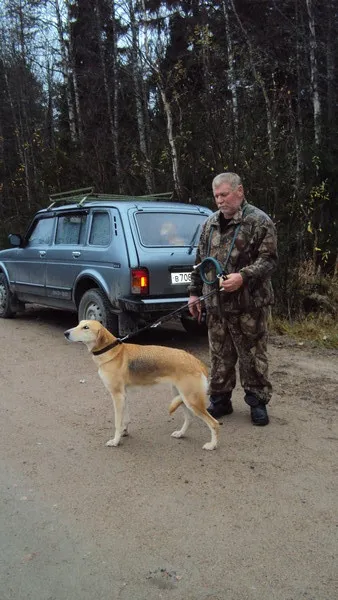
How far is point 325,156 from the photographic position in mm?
11023

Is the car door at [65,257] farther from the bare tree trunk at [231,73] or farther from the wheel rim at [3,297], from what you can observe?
the bare tree trunk at [231,73]

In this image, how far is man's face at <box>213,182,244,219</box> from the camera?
393 cm

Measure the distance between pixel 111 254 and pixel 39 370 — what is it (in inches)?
63.5

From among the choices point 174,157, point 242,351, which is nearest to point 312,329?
point 242,351

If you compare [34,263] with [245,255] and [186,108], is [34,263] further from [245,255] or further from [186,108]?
[186,108]

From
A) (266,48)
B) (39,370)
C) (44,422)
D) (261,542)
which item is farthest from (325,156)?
(261,542)

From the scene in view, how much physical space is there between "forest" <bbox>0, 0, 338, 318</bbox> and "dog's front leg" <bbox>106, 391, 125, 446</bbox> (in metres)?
4.53

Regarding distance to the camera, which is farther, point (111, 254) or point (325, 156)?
point (325, 156)

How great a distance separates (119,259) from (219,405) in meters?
2.52

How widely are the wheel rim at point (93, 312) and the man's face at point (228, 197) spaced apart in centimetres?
307

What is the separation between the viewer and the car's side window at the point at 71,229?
7372mm

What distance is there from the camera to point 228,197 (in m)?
3.95

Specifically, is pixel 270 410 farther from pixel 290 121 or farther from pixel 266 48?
pixel 266 48

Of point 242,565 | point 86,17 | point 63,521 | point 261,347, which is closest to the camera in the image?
point 242,565
